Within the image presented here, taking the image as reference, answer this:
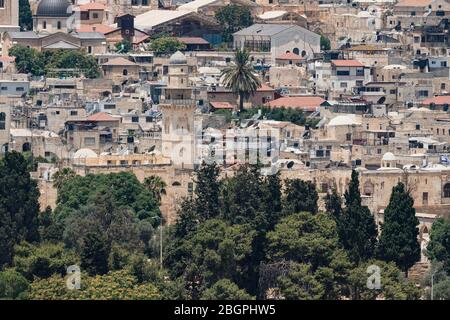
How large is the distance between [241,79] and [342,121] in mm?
12968

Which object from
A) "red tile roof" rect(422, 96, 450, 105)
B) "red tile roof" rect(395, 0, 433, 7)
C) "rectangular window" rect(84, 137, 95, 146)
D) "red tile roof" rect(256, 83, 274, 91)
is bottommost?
"rectangular window" rect(84, 137, 95, 146)

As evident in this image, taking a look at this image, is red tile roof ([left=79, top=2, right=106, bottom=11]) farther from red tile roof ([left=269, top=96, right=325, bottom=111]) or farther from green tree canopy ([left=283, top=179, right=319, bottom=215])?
green tree canopy ([left=283, top=179, right=319, bottom=215])

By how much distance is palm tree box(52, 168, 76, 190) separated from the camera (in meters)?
82.4

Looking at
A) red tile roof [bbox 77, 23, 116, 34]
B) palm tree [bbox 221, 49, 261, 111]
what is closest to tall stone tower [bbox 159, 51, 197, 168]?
palm tree [bbox 221, 49, 261, 111]

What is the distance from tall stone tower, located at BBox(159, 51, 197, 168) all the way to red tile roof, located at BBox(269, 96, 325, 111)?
51.2 ft

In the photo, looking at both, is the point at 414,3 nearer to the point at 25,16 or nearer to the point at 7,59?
the point at 25,16

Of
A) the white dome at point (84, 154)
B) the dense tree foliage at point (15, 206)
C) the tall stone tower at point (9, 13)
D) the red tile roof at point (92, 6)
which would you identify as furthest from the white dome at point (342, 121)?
the red tile roof at point (92, 6)

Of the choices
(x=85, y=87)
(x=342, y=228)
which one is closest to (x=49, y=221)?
(x=342, y=228)

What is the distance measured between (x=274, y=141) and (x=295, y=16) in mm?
39521

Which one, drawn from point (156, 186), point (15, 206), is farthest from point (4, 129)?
point (15, 206)

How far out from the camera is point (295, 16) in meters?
130

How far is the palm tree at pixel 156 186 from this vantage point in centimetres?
8206

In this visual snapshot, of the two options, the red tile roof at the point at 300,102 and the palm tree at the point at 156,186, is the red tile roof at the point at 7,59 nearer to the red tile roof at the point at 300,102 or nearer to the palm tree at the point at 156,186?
the red tile roof at the point at 300,102

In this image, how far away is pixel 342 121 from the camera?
95438mm
